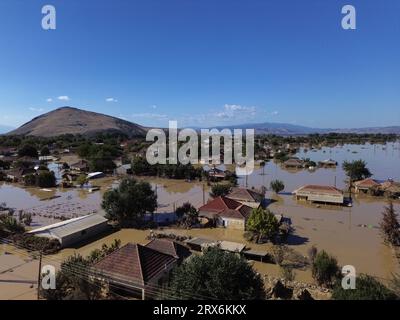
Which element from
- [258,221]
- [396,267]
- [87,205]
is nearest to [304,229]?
[258,221]

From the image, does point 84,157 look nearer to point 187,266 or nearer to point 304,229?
point 304,229

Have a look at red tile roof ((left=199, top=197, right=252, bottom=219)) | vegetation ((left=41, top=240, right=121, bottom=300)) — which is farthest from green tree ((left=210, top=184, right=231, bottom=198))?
vegetation ((left=41, top=240, right=121, bottom=300))

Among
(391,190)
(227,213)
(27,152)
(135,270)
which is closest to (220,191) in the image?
(227,213)

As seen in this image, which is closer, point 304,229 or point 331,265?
point 331,265

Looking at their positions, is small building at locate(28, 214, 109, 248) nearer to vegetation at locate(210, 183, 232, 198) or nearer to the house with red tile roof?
the house with red tile roof

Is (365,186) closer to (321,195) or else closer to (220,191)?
(321,195)

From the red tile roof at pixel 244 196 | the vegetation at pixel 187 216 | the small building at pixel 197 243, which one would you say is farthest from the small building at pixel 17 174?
the small building at pixel 197 243
